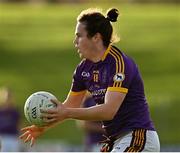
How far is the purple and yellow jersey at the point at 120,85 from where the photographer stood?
8.00 metres

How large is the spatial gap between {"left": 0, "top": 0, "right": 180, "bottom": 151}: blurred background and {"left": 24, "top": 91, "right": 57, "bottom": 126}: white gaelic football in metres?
9.00

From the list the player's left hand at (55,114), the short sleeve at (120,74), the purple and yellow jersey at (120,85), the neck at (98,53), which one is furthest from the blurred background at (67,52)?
the player's left hand at (55,114)

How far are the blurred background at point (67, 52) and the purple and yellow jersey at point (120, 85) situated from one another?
29.2 ft

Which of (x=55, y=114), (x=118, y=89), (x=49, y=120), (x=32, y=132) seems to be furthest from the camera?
(x=32, y=132)

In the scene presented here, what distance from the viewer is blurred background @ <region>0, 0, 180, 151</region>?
24.1 metres

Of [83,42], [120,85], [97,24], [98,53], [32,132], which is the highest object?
[97,24]

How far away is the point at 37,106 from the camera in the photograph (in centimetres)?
796

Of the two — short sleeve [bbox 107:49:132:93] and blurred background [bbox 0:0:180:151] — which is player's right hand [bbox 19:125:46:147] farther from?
blurred background [bbox 0:0:180:151]

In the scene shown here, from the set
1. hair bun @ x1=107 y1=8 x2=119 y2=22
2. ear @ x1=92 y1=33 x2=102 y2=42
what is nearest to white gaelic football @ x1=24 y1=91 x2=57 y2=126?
ear @ x1=92 y1=33 x2=102 y2=42

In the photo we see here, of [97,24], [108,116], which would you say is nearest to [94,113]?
[108,116]

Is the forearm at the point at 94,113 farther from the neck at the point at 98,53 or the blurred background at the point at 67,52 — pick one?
the blurred background at the point at 67,52

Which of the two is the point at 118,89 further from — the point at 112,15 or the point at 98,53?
the point at 112,15

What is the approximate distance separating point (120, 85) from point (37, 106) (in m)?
0.76

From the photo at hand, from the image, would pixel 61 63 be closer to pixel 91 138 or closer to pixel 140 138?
pixel 91 138
